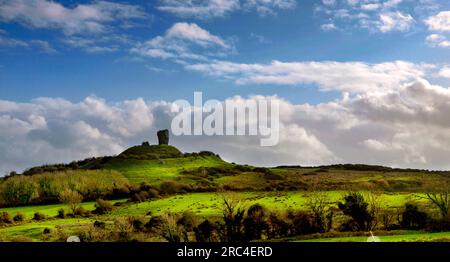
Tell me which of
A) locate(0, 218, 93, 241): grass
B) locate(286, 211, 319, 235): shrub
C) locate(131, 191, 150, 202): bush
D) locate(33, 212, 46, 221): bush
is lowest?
locate(0, 218, 93, 241): grass

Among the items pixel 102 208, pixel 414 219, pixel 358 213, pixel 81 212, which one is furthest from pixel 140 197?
pixel 414 219

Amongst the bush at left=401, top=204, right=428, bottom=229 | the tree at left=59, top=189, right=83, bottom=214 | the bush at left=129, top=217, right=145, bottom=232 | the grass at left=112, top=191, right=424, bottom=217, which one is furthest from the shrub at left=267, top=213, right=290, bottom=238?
the tree at left=59, top=189, right=83, bottom=214

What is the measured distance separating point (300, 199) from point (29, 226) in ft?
244

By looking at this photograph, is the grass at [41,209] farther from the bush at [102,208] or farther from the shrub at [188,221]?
the shrub at [188,221]

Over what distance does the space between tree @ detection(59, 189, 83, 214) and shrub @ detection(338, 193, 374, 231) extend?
305ft

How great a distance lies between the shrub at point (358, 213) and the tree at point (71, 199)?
9287 cm

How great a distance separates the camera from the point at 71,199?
170375 millimetres

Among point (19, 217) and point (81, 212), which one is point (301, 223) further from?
point (19, 217)

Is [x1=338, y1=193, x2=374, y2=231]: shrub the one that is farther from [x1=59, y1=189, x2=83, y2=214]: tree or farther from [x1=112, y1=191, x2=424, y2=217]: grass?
[x1=59, y1=189, x2=83, y2=214]: tree

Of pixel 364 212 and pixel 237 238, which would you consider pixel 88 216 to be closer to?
pixel 237 238

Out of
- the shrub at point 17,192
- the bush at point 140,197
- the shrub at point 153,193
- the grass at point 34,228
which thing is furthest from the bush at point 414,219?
the shrub at point 17,192

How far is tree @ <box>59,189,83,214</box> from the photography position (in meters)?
162
